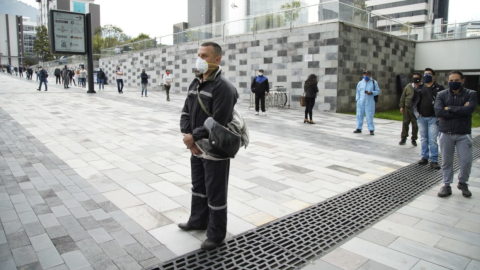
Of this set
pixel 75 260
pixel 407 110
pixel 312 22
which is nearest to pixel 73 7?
pixel 312 22

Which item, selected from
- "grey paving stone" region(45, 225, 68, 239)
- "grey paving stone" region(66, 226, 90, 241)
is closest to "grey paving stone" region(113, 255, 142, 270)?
"grey paving stone" region(66, 226, 90, 241)

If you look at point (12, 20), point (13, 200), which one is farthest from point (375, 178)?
point (12, 20)

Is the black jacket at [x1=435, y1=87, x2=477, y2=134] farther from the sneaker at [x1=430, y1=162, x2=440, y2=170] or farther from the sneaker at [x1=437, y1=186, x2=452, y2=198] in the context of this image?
the sneaker at [x1=430, y1=162, x2=440, y2=170]

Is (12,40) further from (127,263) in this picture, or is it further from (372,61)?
(127,263)

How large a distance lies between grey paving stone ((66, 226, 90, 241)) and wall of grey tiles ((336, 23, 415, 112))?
15132 mm

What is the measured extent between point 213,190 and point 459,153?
404 cm

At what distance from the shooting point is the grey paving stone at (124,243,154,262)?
323 cm

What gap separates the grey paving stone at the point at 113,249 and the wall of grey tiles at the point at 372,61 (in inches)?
599

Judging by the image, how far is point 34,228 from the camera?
3.75m

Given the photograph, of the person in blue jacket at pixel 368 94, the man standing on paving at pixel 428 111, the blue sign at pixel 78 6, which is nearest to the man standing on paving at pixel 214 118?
the man standing on paving at pixel 428 111

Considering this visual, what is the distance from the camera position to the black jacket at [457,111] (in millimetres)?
5051

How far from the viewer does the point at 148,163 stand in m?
6.67

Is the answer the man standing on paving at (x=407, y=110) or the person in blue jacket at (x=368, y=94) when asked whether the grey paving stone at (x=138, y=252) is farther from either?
the person in blue jacket at (x=368, y=94)

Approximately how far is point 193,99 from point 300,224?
2012mm
